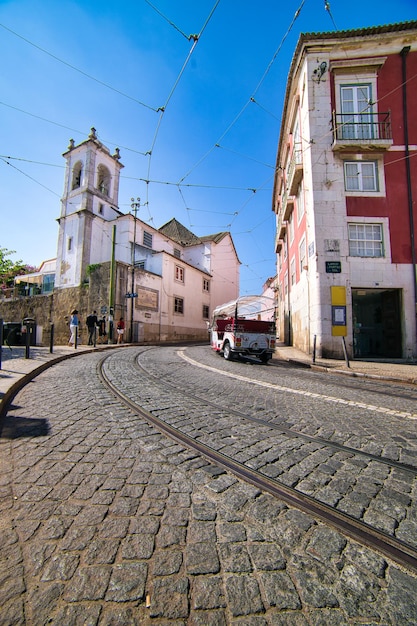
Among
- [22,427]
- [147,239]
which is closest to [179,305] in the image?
[147,239]

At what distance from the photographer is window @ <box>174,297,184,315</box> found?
2748 cm

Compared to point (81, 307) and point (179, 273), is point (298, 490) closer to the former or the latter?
point (81, 307)

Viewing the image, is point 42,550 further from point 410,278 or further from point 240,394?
point 410,278

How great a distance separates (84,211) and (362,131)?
69.7 feet

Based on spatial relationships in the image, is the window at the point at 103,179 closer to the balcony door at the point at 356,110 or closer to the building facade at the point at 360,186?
the building facade at the point at 360,186

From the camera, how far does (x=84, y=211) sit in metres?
24.2

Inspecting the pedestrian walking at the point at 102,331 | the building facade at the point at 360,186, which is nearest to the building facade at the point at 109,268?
the pedestrian walking at the point at 102,331

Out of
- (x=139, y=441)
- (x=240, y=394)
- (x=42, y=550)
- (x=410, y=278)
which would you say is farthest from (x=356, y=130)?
Result: (x=42, y=550)

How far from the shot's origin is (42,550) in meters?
1.51

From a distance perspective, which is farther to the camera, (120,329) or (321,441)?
(120,329)

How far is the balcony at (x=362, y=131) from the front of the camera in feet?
40.5

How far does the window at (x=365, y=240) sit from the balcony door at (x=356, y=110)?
4.27 meters

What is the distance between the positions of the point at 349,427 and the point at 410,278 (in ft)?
37.4

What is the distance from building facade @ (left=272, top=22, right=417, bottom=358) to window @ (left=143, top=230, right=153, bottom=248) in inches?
735
